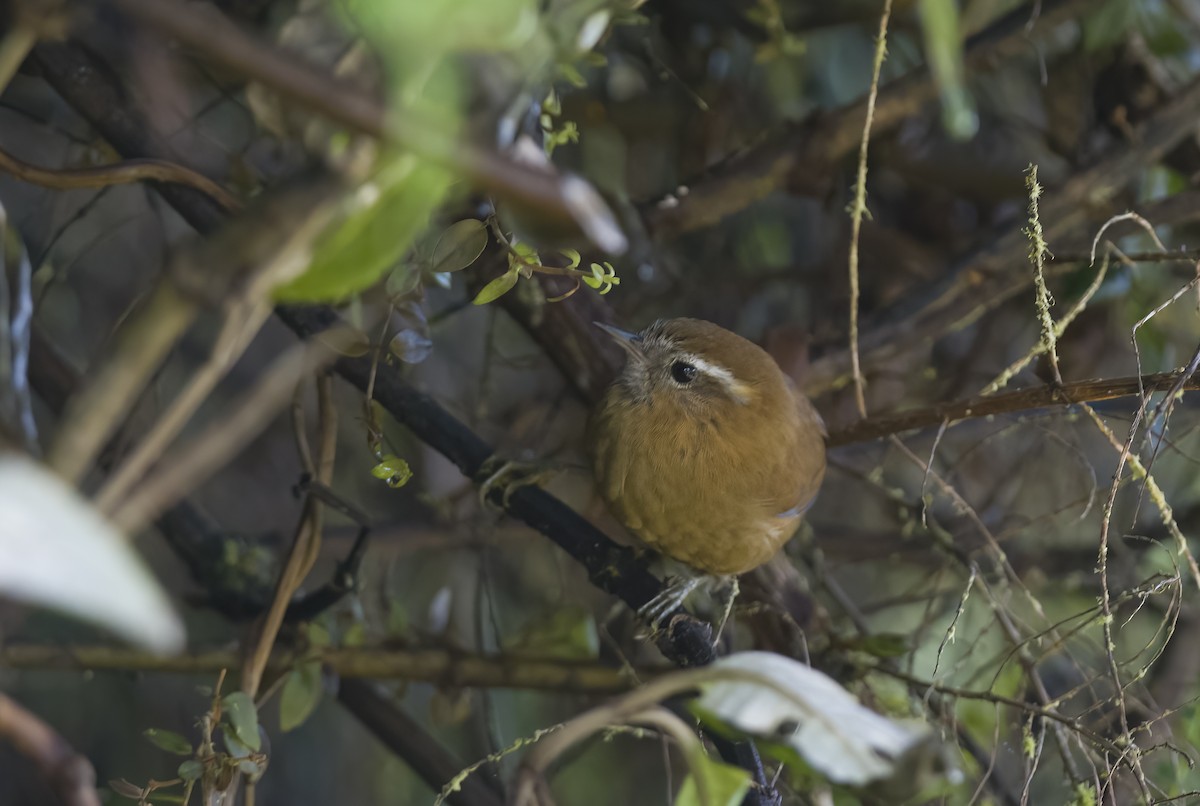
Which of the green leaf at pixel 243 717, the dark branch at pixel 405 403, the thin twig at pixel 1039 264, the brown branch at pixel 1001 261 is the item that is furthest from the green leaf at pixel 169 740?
the brown branch at pixel 1001 261

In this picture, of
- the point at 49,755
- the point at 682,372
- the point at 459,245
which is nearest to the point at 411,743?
the point at 682,372

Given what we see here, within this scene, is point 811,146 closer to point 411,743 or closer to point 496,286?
point 496,286

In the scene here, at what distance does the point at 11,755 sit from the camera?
2.55 metres

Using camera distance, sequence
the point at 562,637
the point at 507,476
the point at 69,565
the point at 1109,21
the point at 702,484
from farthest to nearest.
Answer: the point at 1109,21, the point at 562,637, the point at 702,484, the point at 507,476, the point at 69,565

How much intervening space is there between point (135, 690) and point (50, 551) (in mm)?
2391

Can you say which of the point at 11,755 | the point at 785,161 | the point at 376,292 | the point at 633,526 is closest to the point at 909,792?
the point at 376,292

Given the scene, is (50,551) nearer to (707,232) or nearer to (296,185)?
(296,185)

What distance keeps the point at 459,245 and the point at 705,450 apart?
860 millimetres

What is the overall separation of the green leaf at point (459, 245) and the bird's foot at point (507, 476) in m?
0.37

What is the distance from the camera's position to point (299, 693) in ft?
6.18

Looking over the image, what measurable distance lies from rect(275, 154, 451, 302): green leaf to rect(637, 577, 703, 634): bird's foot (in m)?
1.05

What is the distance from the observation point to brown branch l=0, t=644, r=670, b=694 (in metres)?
1.94

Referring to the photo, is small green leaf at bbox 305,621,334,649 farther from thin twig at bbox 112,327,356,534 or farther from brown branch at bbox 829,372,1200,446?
thin twig at bbox 112,327,356,534

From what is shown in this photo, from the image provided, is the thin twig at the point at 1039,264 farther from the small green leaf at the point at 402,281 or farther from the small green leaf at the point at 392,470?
the small green leaf at the point at 392,470
